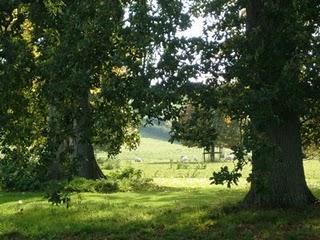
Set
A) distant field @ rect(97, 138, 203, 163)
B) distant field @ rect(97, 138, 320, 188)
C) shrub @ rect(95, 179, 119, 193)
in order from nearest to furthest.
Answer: shrub @ rect(95, 179, 119, 193)
distant field @ rect(97, 138, 320, 188)
distant field @ rect(97, 138, 203, 163)

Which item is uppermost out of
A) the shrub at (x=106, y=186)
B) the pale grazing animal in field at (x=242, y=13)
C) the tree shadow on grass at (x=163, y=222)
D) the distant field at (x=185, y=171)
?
the pale grazing animal in field at (x=242, y=13)

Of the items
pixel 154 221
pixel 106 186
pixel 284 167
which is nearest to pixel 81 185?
pixel 106 186

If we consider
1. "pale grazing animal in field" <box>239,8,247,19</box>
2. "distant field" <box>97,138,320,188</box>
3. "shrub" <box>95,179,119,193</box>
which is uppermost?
"pale grazing animal in field" <box>239,8,247,19</box>

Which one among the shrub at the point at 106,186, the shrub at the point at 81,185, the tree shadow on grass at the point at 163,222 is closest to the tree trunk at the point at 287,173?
the tree shadow on grass at the point at 163,222

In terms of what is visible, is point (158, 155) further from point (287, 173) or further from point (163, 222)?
point (163, 222)

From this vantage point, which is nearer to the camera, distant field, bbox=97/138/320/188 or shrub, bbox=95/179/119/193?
shrub, bbox=95/179/119/193

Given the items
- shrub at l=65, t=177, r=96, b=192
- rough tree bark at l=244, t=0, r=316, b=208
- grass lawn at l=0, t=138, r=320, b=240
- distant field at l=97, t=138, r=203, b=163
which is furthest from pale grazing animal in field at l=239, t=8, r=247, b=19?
distant field at l=97, t=138, r=203, b=163

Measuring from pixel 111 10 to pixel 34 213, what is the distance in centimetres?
841

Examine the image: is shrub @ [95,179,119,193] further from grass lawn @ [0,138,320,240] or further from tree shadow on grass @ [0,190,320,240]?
tree shadow on grass @ [0,190,320,240]

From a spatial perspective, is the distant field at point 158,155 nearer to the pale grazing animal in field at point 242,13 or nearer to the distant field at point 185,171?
the distant field at point 185,171

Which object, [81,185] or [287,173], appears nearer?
[287,173]

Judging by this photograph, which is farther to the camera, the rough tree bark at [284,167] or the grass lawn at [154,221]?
the rough tree bark at [284,167]

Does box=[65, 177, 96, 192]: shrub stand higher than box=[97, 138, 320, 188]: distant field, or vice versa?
box=[97, 138, 320, 188]: distant field

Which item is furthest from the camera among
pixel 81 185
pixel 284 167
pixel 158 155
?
pixel 158 155
